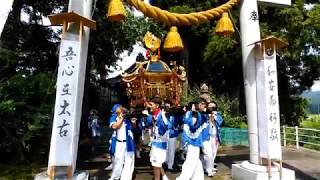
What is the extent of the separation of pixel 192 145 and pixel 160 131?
26.4 inches

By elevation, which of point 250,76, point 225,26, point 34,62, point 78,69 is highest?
point 34,62

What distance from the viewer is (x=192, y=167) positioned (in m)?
6.88

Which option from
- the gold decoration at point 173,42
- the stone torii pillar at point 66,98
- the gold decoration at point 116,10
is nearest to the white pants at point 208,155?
the gold decoration at point 173,42

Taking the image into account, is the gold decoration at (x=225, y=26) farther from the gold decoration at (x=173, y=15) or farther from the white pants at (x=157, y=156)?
the white pants at (x=157, y=156)

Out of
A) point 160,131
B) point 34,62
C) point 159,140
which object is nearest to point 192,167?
point 159,140

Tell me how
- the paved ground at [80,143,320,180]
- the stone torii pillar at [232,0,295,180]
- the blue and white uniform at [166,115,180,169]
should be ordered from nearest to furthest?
the stone torii pillar at [232,0,295,180], the paved ground at [80,143,320,180], the blue and white uniform at [166,115,180,169]

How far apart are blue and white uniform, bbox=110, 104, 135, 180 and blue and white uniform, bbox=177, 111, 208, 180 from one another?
3.84 feet

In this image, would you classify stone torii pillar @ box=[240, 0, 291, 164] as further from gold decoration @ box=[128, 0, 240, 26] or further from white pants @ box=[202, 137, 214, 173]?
white pants @ box=[202, 137, 214, 173]

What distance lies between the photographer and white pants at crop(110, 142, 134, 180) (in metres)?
7.40

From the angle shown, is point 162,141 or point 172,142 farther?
point 172,142

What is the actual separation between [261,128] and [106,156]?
5855mm

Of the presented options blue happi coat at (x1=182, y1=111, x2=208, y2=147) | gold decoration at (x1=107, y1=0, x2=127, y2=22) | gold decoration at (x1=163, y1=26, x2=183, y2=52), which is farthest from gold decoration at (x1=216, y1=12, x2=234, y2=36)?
gold decoration at (x1=107, y1=0, x2=127, y2=22)

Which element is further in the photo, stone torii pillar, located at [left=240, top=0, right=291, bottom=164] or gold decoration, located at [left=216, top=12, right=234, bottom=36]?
gold decoration, located at [left=216, top=12, right=234, bottom=36]

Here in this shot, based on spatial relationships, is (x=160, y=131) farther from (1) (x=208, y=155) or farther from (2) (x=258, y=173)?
(2) (x=258, y=173)
